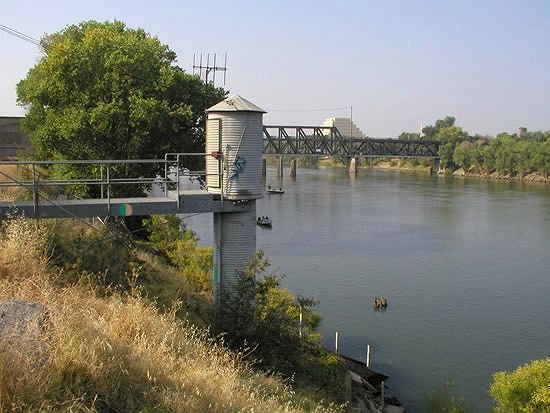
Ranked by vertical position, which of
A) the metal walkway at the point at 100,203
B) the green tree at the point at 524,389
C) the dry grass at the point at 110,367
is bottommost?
the green tree at the point at 524,389

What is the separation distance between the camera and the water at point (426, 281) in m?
22.7

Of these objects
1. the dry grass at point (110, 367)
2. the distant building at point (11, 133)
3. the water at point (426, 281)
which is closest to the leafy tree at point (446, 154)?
the water at point (426, 281)

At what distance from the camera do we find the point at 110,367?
5.12 meters

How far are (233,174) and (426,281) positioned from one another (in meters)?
22.9

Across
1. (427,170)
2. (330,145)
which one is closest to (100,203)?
(330,145)

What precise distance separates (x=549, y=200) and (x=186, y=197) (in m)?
74.4

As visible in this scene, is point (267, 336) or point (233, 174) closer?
point (267, 336)

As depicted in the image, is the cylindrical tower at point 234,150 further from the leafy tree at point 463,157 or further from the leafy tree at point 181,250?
the leafy tree at point 463,157

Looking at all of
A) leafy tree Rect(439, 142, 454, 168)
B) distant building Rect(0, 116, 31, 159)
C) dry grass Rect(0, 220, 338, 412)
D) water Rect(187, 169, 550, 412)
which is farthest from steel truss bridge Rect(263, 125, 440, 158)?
dry grass Rect(0, 220, 338, 412)

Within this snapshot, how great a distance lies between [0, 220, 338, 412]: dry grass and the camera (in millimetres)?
4422

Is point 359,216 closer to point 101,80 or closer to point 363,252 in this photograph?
point 363,252

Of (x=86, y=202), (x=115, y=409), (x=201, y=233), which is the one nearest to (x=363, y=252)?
(x=201, y=233)

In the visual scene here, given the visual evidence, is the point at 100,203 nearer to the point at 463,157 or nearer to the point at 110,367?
the point at 110,367

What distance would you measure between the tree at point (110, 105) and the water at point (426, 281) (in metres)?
12.0
